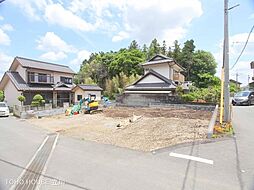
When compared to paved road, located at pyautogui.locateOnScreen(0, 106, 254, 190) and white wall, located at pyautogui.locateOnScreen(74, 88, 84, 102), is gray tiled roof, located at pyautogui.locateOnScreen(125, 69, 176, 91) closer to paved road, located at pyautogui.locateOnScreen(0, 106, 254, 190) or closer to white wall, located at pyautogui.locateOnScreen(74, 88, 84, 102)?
white wall, located at pyautogui.locateOnScreen(74, 88, 84, 102)

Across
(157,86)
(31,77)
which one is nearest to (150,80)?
(157,86)

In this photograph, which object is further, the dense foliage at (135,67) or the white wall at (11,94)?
the dense foliage at (135,67)

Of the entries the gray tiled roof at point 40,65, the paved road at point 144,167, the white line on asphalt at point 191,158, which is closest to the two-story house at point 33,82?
the gray tiled roof at point 40,65

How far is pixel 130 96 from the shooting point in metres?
22.5

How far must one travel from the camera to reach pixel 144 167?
14.7 ft

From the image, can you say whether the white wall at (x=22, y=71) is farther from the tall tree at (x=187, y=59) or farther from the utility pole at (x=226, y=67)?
the tall tree at (x=187, y=59)

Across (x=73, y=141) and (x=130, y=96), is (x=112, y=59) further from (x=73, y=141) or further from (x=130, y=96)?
(x=73, y=141)

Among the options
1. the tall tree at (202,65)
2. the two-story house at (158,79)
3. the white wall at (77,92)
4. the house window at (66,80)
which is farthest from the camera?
the tall tree at (202,65)

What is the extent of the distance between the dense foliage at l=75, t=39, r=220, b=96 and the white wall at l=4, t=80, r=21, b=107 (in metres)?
13.5

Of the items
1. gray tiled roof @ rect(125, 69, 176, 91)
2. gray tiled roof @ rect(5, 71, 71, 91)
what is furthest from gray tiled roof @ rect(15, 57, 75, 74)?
gray tiled roof @ rect(125, 69, 176, 91)

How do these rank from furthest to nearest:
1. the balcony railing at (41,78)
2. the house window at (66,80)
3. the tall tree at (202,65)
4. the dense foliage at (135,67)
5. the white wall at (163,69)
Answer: the tall tree at (202,65) < the dense foliage at (135,67) < the house window at (66,80) < the white wall at (163,69) < the balcony railing at (41,78)

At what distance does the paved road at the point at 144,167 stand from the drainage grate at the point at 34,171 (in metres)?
0.19

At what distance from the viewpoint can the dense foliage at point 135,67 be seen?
32719mm

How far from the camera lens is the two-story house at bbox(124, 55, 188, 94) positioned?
2122 cm
